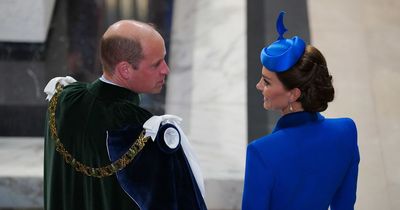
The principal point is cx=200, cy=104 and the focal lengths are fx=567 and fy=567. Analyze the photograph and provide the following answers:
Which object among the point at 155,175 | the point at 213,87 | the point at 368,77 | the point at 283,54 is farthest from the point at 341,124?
the point at 368,77

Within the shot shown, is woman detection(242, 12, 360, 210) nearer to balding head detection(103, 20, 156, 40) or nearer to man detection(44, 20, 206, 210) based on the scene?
man detection(44, 20, 206, 210)

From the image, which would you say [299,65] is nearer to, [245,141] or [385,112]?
[245,141]

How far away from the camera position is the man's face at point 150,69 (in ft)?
6.10

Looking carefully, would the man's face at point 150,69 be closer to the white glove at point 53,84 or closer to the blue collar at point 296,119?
the white glove at point 53,84

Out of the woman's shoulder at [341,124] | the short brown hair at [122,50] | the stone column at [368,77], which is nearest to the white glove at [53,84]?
the short brown hair at [122,50]

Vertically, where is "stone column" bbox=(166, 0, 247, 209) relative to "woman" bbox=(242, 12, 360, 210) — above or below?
below

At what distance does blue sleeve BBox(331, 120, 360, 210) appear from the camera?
2.08 metres

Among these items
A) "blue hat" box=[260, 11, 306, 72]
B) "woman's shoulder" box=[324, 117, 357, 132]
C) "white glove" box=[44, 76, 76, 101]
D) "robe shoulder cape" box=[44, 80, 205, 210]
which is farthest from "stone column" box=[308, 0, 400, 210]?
"white glove" box=[44, 76, 76, 101]

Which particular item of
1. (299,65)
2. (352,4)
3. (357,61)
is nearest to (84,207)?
(299,65)

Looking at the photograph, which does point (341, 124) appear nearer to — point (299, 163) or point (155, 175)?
point (299, 163)

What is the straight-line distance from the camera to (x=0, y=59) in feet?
15.3

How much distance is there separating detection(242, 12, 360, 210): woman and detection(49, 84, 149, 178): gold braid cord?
374 mm

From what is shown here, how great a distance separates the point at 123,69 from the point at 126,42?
0.30 feet

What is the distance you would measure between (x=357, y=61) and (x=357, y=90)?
0.35 m
